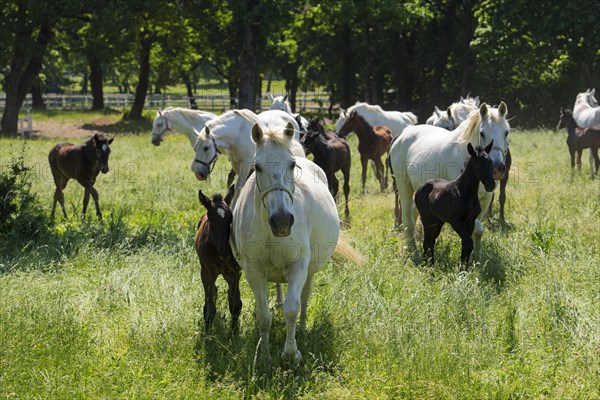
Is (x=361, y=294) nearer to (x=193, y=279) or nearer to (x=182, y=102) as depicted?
(x=193, y=279)

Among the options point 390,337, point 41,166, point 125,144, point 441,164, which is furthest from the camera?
point 125,144

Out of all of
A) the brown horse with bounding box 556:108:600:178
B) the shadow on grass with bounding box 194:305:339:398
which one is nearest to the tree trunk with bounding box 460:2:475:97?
the brown horse with bounding box 556:108:600:178

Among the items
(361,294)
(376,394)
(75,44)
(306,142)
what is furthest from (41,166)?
(75,44)

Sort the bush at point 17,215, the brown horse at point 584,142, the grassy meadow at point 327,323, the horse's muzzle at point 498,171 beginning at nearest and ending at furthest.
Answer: the grassy meadow at point 327,323, the horse's muzzle at point 498,171, the bush at point 17,215, the brown horse at point 584,142

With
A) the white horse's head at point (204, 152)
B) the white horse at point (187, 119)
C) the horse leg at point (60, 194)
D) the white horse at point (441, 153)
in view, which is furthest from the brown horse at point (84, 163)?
the white horse at point (441, 153)

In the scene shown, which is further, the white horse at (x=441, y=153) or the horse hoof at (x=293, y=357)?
the white horse at (x=441, y=153)

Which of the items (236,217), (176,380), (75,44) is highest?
(75,44)

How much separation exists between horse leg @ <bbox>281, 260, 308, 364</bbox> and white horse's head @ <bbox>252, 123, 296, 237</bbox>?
58cm

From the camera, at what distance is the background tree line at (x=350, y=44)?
1123 inches

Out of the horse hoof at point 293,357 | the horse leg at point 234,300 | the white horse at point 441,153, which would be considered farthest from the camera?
the white horse at point 441,153

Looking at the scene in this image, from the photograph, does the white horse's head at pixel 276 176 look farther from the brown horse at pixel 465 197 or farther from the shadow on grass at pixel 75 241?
the shadow on grass at pixel 75 241

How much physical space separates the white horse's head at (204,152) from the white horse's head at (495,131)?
3.86 m

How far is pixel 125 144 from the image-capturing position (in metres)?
23.8

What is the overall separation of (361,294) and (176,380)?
221 cm
